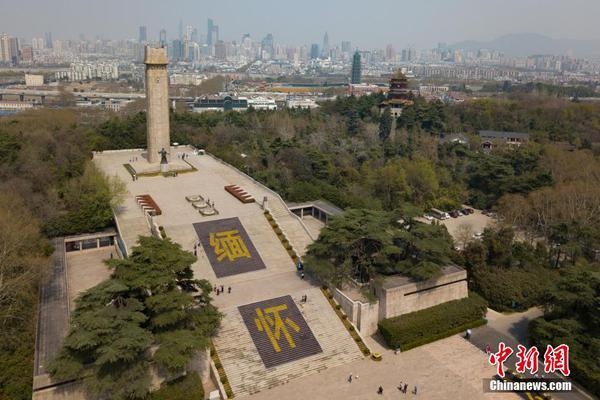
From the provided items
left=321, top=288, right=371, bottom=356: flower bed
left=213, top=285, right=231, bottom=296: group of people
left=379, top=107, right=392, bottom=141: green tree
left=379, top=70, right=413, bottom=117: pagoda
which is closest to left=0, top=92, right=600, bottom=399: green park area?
left=379, top=107, right=392, bottom=141: green tree

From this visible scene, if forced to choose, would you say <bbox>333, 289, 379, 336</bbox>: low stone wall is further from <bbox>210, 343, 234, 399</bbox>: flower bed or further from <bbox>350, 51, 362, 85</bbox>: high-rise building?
<bbox>350, 51, 362, 85</bbox>: high-rise building

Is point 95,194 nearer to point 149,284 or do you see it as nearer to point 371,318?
point 149,284

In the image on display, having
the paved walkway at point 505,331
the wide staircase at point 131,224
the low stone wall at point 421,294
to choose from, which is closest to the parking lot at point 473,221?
the paved walkway at point 505,331

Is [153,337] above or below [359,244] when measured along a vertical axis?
below

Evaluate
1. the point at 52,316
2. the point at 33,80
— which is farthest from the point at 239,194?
the point at 33,80

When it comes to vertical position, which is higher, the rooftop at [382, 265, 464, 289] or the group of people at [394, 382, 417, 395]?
the rooftop at [382, 265, 464, 289]

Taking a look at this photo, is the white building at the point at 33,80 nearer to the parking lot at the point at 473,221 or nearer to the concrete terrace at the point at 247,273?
the concrete terrace at the point at 247,273

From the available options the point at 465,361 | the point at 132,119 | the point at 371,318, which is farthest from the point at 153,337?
the point at 132,119
